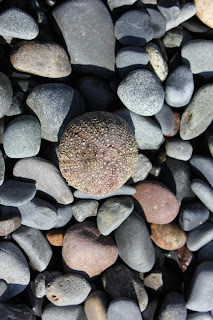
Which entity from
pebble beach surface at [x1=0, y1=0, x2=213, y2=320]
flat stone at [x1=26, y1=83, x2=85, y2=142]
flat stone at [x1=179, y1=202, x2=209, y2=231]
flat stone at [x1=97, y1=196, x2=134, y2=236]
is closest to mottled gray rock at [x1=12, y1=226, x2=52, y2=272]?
pebble beach surface at [x1=0, y1=0, x2=213, y2=320]

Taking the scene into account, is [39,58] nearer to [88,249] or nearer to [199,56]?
[199,56]

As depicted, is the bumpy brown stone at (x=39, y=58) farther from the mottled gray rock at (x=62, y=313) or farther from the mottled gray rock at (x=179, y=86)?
the mottled gray rock at (x=62, y=313)

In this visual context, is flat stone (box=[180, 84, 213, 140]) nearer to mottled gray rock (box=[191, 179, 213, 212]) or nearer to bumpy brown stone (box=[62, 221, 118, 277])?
mottled gray rock (box=[191, 179, 213, 212])

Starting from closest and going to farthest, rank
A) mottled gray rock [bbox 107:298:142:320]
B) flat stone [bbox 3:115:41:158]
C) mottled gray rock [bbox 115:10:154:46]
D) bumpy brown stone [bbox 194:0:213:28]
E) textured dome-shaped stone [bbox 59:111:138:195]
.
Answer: textured dome-shaped stone [bbox 59:111:138:195], flat stone [bbox 3:115:41:158], mottled gray rock [bbox 107:298:142:320], mottled gray rock [bbox 115:10:154:46], bumpy brown stone [bbox 194:0:213:28]

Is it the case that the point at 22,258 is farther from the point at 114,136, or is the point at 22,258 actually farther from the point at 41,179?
the point at 114,136

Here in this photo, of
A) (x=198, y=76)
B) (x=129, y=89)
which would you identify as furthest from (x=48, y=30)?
(x=198, y=76)

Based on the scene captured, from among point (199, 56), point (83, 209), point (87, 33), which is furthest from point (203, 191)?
point (87, 33)
